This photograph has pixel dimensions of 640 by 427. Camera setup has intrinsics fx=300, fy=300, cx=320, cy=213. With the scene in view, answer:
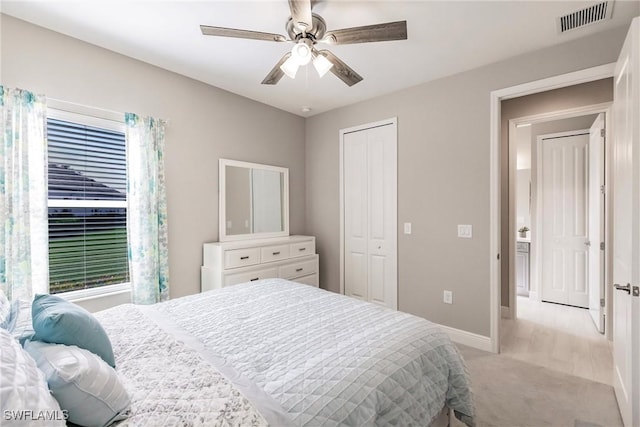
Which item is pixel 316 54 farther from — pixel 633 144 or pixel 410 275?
pixel 410 275

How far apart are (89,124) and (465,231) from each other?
3.46 meters

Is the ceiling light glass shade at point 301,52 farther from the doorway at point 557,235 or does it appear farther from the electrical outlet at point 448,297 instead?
the doorway at point 557,235

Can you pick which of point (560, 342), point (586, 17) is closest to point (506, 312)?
point (560, 342)

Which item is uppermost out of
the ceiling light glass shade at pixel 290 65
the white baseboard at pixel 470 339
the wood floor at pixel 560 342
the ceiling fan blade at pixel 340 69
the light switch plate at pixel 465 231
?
the ceiling fan blade at pixel 340 69

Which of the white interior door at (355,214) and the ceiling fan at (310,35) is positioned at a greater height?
the ceiling fan at (310,35)

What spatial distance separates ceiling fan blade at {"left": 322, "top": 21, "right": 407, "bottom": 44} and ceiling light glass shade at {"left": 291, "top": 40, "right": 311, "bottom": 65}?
0.42ft

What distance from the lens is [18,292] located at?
78.6 inches

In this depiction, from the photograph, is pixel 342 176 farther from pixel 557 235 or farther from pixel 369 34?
pixel 557 235

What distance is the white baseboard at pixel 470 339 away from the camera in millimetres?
2795

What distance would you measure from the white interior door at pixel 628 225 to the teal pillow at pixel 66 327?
2.48m

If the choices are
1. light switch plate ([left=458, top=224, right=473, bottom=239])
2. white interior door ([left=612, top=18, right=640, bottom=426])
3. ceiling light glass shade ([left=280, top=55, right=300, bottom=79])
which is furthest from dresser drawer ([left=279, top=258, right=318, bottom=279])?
white interior door ([left=612, top=18, right=640, bottom=426])

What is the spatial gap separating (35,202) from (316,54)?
7.21 feet

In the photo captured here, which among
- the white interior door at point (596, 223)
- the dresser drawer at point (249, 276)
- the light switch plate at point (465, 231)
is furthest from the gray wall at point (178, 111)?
the white interior door at point (596, 223)

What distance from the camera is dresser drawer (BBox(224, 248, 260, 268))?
3010 millimetres
